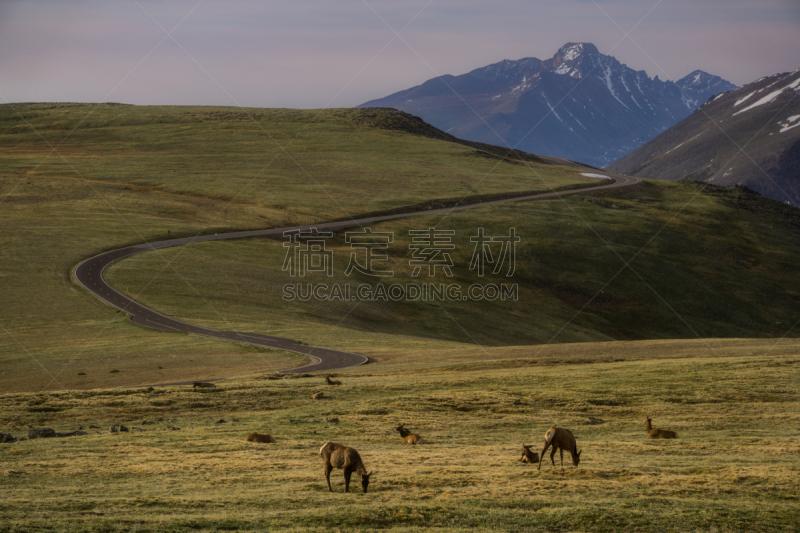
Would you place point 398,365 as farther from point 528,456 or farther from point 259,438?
point 528,456

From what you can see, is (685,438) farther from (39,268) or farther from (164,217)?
(164,217)

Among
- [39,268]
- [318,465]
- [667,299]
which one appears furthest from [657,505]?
[667,299]

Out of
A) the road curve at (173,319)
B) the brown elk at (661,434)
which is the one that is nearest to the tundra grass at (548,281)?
the road curve at (173,319)

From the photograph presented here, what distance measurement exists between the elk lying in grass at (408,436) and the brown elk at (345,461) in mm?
6506

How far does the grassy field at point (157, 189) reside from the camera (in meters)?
42.9

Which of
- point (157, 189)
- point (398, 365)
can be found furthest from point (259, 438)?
point (157, 189)

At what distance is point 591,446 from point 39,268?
2456 inches

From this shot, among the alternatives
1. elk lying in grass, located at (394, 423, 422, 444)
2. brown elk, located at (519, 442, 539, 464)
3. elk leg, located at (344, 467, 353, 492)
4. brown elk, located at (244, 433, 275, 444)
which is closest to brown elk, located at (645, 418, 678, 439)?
brown elk, located at (519, 442, 539, 464)

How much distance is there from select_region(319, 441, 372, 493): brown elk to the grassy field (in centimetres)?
2530

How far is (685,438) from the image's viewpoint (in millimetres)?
21484

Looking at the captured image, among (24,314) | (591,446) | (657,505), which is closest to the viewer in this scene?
(657,505)

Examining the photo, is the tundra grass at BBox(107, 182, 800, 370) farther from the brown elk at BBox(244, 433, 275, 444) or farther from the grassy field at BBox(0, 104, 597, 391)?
the brown elk at BBox(244, 433, 275, 444)

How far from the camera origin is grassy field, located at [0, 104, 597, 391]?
42.9 metres

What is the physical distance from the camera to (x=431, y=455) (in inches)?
740
